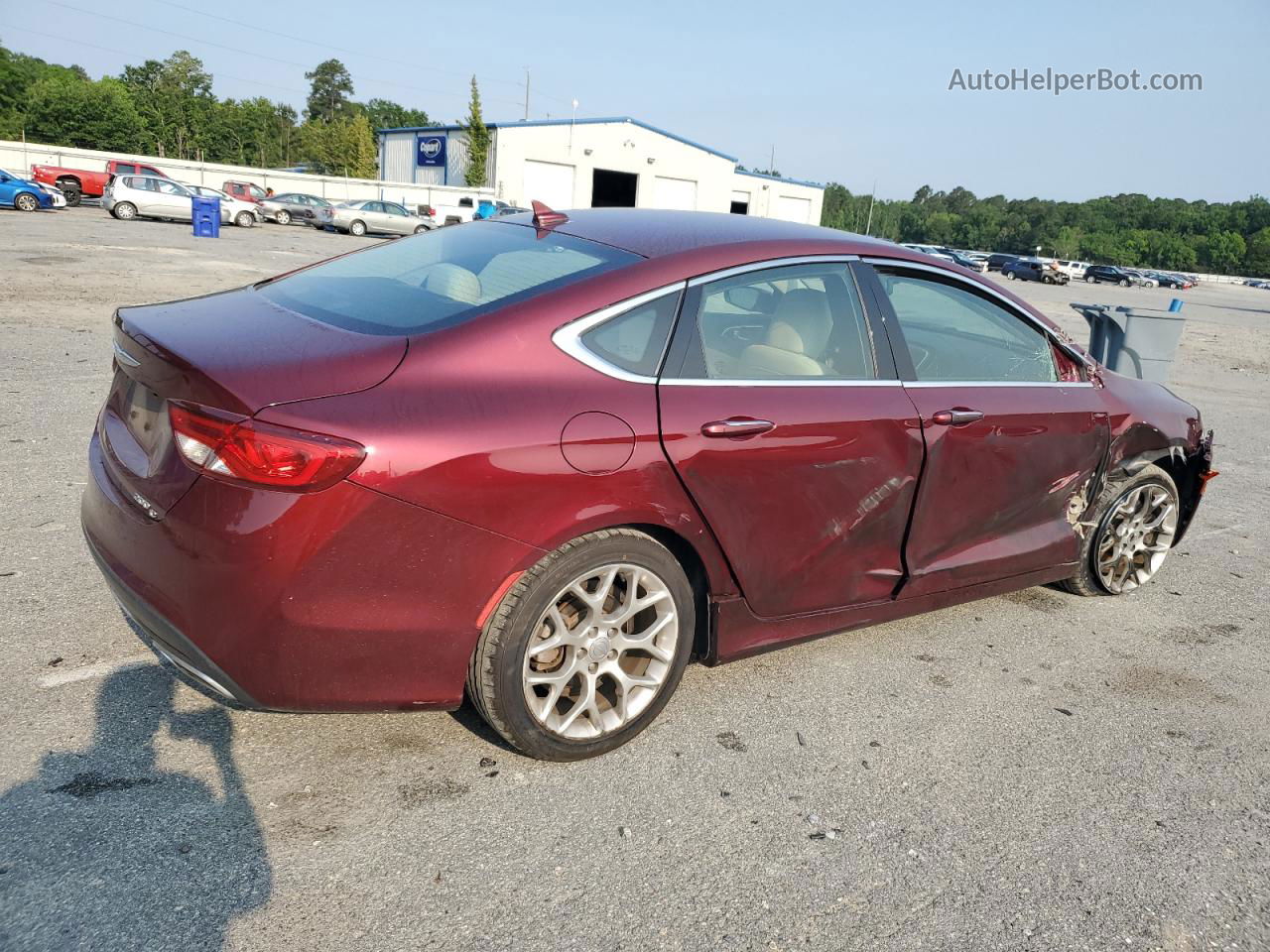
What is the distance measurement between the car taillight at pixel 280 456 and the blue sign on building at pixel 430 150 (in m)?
56.3

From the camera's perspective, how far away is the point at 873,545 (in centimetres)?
342

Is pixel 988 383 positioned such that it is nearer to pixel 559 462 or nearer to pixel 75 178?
pixel 559 462

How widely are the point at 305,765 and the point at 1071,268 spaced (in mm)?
89145

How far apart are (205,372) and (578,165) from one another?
53.2m

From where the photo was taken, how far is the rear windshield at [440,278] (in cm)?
281

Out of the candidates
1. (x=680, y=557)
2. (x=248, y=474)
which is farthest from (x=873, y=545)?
(x=248, y=474)

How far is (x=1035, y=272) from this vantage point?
58.3 meters

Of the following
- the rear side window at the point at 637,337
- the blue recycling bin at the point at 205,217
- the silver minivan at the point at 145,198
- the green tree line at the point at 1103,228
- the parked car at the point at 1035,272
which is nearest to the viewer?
the rear side window at the point at 637,337

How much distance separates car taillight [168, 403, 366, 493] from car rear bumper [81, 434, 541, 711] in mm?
31

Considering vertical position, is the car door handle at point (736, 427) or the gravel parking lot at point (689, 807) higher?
the car door handle at point (736, 427)

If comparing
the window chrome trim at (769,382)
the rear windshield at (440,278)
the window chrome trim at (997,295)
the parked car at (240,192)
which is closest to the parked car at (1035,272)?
the parked car at (240,192)

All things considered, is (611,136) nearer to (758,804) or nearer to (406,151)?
(406,151)

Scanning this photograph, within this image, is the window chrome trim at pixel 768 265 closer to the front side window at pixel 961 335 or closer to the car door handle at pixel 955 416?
the front side window at pixel 961 335

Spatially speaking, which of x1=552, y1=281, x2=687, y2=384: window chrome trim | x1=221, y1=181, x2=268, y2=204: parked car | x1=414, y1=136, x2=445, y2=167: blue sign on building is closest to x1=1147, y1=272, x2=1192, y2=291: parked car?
x1=414, y1=136, x2=445, y2=167: blue sign on building
